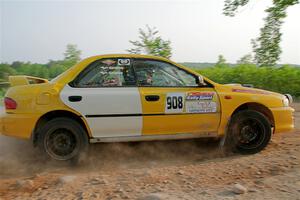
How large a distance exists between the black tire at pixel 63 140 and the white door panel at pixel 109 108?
200 millimetres

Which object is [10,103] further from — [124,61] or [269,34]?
[269,34]

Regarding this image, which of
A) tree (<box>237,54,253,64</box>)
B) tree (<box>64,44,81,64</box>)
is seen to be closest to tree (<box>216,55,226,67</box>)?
tree (<box>237,54,253,64</box>)

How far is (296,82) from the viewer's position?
44.2 ft

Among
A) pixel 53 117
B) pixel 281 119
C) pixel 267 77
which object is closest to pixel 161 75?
pixel 53 117

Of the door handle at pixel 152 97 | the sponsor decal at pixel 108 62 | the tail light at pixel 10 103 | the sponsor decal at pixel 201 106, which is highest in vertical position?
the sponsor decal at pixel 108 62

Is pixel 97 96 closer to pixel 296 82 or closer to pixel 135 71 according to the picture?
pixel 135 71

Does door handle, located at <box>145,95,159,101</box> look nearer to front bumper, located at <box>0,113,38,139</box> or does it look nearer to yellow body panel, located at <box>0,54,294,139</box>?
yellow body panel, located at <box>0,54,294,139</box>

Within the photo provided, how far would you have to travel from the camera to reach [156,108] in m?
5.03

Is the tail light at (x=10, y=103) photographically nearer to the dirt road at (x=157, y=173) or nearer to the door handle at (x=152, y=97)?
the dirt road at (x=157, y=173)

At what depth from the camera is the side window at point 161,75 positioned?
204 inches

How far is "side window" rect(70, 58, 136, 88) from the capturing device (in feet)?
16.4

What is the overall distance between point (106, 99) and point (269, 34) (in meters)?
11.7

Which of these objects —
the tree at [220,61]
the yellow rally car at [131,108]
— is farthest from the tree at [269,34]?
the yellow rally car at [131,108]

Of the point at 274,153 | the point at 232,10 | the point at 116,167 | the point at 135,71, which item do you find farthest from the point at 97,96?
the point at 232,10
